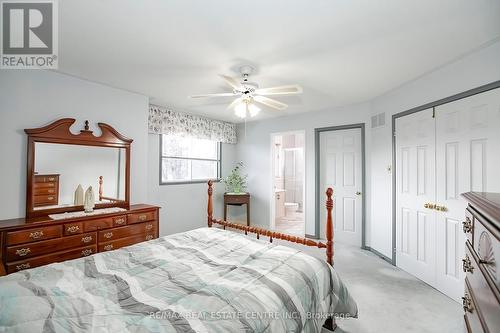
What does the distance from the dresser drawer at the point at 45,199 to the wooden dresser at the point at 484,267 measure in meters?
3.75

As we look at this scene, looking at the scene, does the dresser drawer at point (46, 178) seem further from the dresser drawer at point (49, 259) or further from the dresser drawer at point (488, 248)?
the dresser drawer at point (488, 248)

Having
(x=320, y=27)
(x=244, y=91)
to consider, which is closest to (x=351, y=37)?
(x=320, y=27)

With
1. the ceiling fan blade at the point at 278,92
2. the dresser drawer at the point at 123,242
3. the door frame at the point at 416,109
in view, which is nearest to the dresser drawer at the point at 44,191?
the dresser drawer at the point at 123,242

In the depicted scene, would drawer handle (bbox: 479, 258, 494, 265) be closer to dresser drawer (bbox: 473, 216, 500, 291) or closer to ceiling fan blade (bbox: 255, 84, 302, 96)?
dresser drawer (bbox: 473, 216, 500, 291)

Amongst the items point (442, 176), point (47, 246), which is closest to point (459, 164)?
point (442, 176)

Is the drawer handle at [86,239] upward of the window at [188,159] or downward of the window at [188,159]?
downward

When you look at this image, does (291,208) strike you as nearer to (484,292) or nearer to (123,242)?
(123,242)

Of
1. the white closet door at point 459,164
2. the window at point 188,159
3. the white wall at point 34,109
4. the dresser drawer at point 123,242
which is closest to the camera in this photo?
the white closet door at point 459,164

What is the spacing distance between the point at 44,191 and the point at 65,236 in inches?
24.7

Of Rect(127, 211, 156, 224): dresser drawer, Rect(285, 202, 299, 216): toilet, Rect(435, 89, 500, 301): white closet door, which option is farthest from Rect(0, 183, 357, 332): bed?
Rect(285, 202, 299, 216): toilet

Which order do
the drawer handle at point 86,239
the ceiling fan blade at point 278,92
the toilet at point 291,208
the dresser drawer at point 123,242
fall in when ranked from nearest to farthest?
the ceiling fan blade at point 278,92, the drawer handle at point 86,239, the dresser drawer at point 123,242, the toilet at point 291,208

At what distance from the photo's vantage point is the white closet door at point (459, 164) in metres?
2.15

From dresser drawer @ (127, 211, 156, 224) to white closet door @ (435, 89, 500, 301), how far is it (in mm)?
3573

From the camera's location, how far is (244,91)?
8.25 ft
